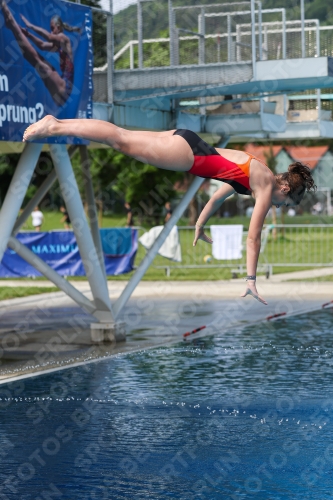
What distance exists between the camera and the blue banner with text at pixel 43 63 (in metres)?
12.7

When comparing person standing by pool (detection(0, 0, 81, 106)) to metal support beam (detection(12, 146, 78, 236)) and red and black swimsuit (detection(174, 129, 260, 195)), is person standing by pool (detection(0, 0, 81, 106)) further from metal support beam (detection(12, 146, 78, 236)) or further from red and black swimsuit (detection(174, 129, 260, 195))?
red and black swimsuit (detection(174, 129, 260, 195))

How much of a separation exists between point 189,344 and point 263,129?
191 inches

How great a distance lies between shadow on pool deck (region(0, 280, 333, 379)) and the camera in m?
15.0

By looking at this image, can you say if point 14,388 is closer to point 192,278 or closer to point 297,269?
point 192,278

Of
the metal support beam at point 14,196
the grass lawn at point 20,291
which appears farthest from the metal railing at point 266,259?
the metal support beam at point 14,196

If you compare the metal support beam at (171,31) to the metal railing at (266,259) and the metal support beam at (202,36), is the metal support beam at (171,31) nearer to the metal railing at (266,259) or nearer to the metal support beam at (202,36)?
the metal support beam at (202,36)

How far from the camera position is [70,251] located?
26.7 meters

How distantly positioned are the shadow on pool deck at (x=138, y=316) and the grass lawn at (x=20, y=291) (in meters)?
0.53

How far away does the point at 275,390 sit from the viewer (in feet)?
38.6

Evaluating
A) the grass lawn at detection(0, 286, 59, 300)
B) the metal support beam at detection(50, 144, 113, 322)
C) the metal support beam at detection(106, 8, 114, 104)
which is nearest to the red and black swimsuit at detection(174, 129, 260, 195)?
the metal support beam at detection(50, 144, 113, 322)

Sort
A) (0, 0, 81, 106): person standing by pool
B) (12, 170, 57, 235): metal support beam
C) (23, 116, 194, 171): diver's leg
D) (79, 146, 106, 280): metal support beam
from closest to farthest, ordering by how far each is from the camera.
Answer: (23, 116, 194, 171): diver's leg → (0, 0, 81, 106): person standing by pool → (79, 146, 106, 280): metal support beam → (12, 170, 57, 235): metal support beam

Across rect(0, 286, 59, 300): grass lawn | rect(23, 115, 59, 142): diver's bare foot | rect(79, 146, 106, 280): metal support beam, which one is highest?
rect(23, 115, 59, 142): diver's bare foot

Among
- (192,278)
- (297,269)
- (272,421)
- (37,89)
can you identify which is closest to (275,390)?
(272,421)

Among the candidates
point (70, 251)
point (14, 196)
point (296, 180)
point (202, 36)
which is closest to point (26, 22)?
point (14, 196)
